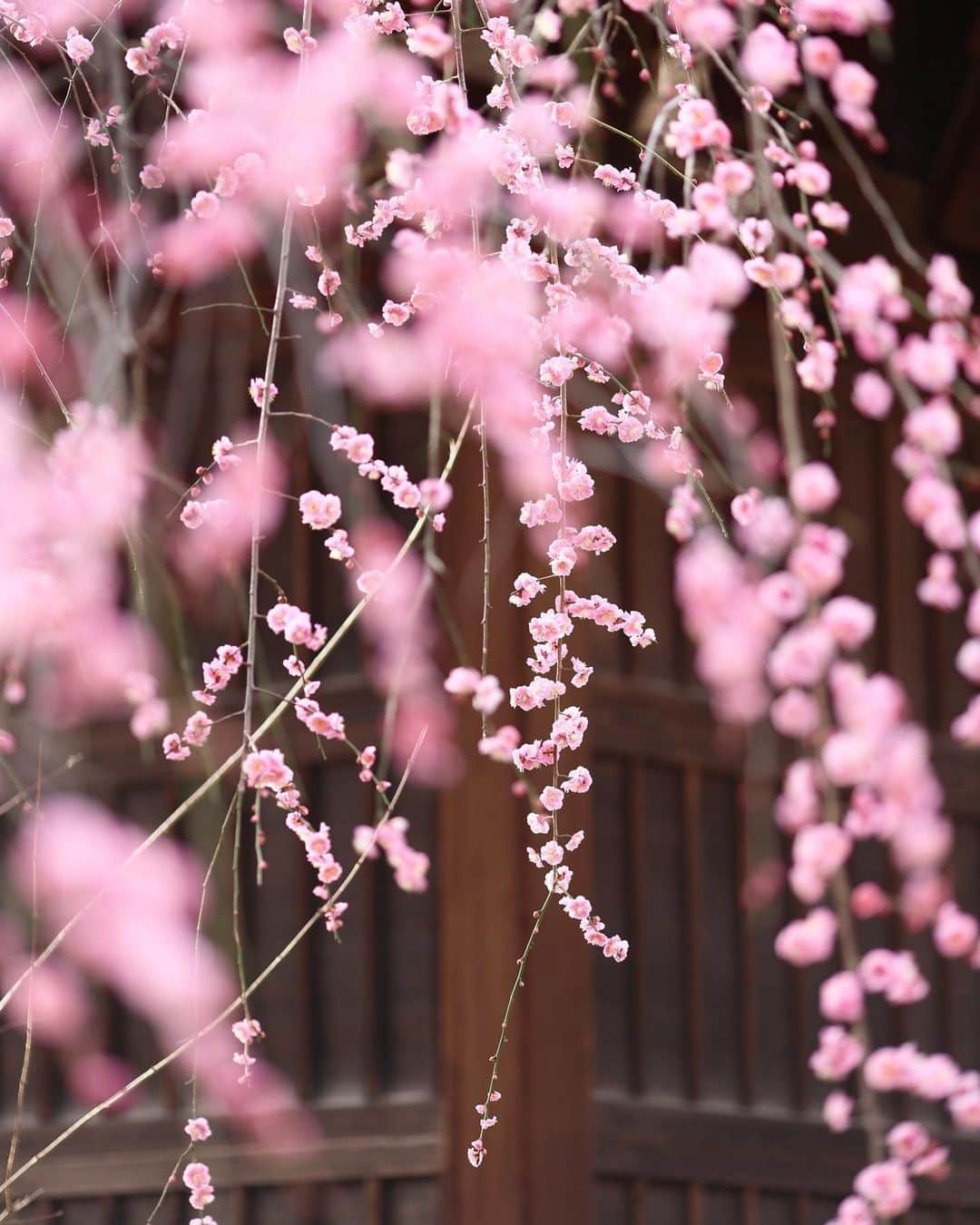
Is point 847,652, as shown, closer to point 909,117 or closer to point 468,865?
point 468,865

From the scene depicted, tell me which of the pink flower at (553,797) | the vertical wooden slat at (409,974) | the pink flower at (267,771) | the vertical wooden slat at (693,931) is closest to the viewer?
the pink flower at (267,771)

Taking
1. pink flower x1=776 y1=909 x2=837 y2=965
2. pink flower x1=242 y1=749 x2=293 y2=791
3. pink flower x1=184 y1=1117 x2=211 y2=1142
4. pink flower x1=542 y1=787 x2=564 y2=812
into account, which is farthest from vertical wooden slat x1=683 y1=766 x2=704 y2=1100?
pink flower x1=776 y1=909 x2=837 y2=965

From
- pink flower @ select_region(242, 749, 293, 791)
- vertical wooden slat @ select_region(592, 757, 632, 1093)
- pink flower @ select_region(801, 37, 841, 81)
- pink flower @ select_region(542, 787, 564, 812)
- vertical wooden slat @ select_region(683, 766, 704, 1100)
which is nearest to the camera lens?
pink flower @ select_region(242, 749, 293, 791)

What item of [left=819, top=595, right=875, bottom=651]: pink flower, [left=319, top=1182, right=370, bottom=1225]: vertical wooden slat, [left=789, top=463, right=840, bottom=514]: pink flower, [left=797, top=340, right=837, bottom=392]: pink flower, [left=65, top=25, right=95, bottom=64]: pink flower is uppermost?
[left=65, top=25, right=95, bottom=64]: pink flower

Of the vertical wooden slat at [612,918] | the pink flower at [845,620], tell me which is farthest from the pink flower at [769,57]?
the vertical wooden slat at [612,918]

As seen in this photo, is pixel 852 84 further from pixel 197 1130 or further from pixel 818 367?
pixel 197 1130

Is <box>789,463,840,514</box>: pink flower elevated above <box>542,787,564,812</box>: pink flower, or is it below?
above

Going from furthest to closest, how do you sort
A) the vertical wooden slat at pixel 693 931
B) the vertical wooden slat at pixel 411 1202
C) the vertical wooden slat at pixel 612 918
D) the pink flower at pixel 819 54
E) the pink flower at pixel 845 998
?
1. the vertical wooden slat at pixel 693 931
2. the vertical wooden slat at pixel 612 918
3. the vertical wooden slat at pixel 411 1202
4. the pink flower at pixel 819 54
5. the pink flower at pixel 845 998

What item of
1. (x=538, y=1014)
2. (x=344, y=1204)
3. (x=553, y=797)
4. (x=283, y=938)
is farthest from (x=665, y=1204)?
(x=553, y=797)

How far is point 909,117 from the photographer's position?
4145 mm

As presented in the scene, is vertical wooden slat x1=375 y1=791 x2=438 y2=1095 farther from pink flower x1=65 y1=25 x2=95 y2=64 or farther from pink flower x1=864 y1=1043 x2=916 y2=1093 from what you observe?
pink flower x1=864 y1=1043 x2=916 y2=1093

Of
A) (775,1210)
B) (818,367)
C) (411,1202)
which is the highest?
(818,367)

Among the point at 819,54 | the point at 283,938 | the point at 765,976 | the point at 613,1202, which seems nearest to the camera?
the point at 819,54

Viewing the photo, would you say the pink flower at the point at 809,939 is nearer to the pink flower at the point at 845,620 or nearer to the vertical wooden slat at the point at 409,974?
the pink flower at the point at 845,620
